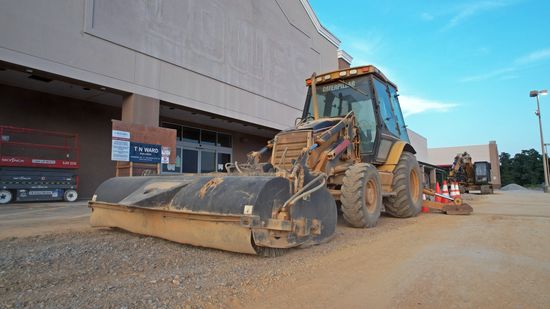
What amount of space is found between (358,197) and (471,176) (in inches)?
983

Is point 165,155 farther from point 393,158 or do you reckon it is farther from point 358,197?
point 358,197

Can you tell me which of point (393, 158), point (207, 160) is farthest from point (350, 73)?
point (207, 160)

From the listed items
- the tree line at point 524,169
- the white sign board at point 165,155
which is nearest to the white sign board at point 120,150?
the white sign board at point 165,155

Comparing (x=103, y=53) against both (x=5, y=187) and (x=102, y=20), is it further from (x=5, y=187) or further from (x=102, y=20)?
(x=5, y=187)

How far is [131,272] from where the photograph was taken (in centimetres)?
313

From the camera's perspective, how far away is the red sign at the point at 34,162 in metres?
10.1

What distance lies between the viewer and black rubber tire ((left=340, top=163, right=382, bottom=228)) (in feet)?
16.8

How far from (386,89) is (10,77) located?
35.4 feet

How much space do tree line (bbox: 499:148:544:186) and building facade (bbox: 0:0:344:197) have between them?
68.3 meters

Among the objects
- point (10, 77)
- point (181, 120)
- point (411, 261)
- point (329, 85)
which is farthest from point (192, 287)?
point (181, 120)

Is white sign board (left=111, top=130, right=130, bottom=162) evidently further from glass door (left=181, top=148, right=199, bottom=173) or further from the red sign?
glass door (left=181, top=148, right=199, bottom=173)

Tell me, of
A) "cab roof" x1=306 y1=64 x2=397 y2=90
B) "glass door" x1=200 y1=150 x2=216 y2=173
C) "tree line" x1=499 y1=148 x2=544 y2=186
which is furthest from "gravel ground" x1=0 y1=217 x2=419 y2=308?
"tree line" x1=499 y1=148 x2=544 y2=186

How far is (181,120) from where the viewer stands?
631 inches

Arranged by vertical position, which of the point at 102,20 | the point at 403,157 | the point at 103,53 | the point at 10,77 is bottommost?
the point at 403,157
